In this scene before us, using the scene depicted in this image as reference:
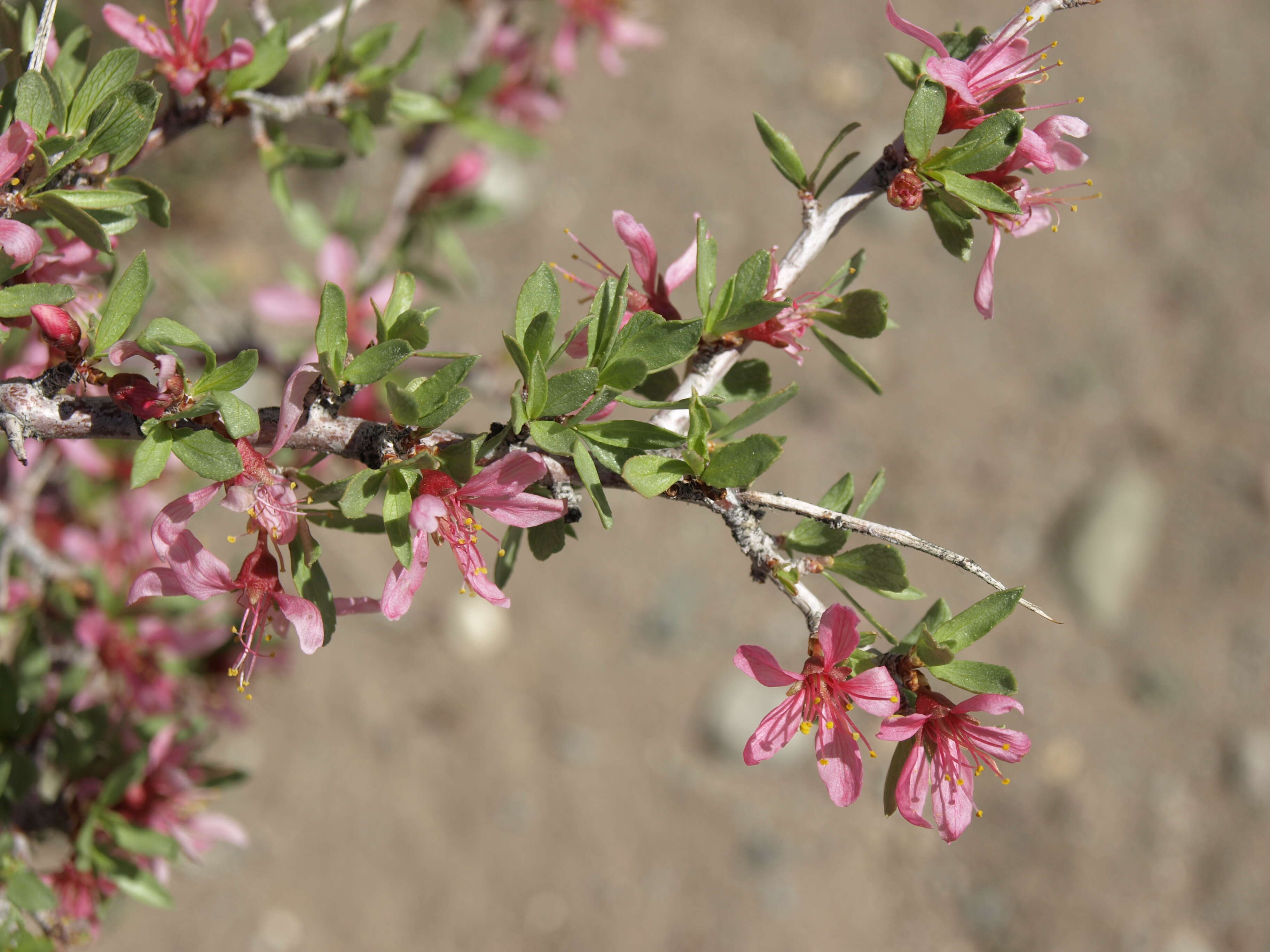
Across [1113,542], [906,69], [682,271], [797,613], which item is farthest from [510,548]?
[1113,542]

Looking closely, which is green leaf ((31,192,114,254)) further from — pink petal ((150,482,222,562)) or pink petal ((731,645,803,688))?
pink petal ((731,645,803,688))

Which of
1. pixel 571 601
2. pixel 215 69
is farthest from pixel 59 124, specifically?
pixel 571 601

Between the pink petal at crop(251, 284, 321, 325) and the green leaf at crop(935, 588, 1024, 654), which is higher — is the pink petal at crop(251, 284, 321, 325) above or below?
below

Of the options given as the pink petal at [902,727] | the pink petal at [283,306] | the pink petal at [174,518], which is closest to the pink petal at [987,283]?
the pink petal at [902,727]

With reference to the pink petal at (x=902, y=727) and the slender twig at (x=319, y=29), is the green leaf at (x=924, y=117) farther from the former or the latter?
the slender twig at (x=319, y=29)

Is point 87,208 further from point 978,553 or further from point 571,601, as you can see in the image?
point 978,553

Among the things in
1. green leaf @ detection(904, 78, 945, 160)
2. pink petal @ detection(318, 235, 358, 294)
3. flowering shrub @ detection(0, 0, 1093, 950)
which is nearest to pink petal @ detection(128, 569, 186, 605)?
flowering shrub @ detection(0, 0, 1093, 950)
